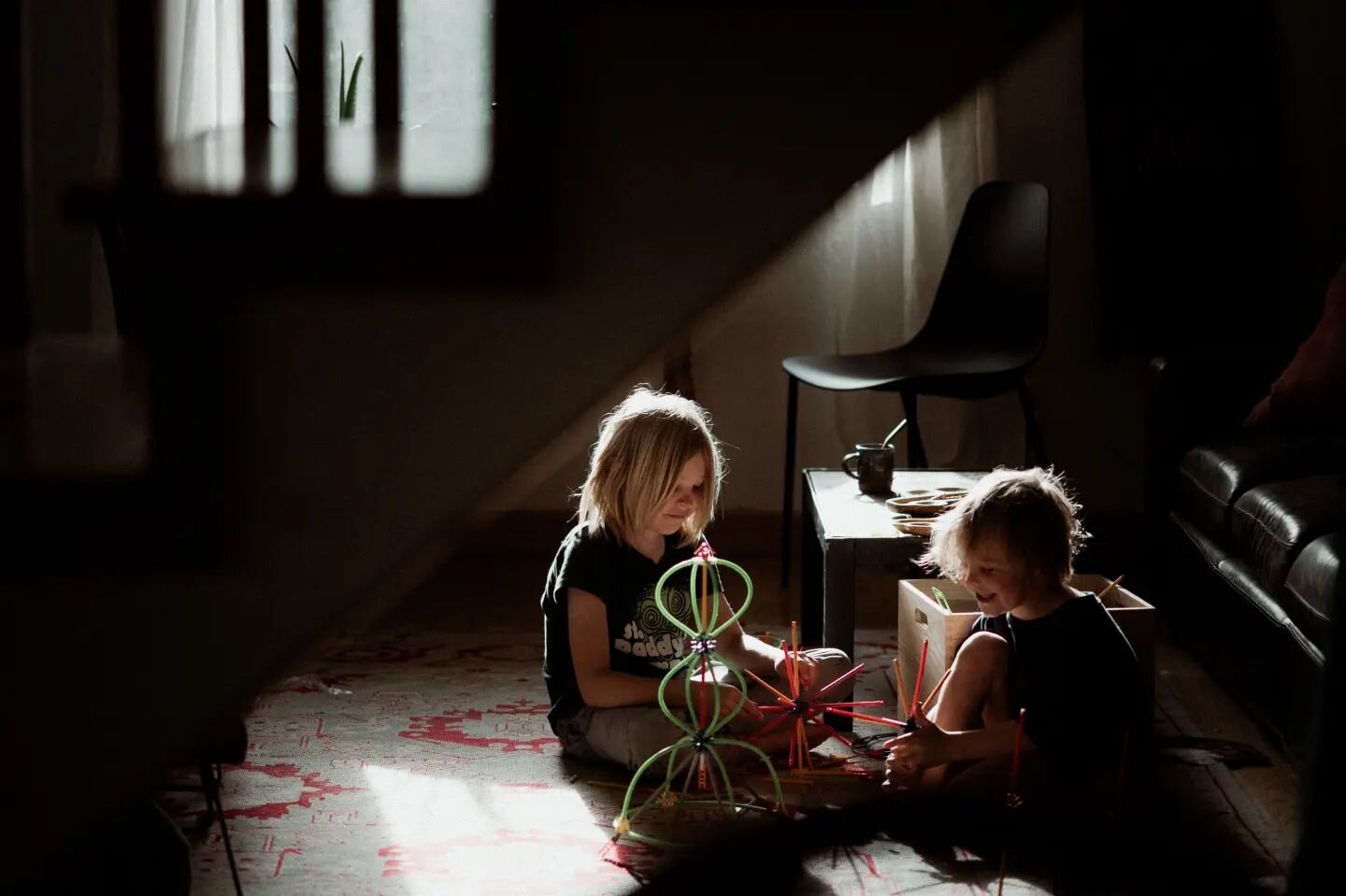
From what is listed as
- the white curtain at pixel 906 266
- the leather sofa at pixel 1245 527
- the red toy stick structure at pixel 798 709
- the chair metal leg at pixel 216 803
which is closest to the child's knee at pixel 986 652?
the red toy stick structure at pixel 798 709

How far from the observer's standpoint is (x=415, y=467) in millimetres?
190

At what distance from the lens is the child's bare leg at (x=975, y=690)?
1697 mm

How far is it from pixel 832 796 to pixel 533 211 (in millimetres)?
1686

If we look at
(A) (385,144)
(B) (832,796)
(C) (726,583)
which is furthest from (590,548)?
(A) (385,144)

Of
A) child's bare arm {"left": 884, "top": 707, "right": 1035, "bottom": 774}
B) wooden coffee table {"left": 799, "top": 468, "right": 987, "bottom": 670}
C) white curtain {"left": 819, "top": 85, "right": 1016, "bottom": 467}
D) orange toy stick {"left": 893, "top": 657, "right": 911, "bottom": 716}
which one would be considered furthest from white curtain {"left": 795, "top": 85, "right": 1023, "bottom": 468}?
child's bare arm {"left": 884, "top": 707, "right": 1035, "bottom": 774}

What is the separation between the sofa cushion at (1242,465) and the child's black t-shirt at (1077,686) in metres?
0.66

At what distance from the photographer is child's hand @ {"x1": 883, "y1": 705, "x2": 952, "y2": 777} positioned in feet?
5.44

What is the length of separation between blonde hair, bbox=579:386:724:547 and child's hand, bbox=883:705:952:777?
1.33 feet

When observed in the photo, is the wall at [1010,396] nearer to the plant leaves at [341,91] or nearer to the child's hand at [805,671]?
the child's hand at [805,671]

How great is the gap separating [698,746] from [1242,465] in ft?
3.67

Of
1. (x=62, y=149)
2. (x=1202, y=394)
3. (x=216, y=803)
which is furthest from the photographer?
(x=1202, y=394)

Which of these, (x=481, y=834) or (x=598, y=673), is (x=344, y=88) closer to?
(x=481, y=834)

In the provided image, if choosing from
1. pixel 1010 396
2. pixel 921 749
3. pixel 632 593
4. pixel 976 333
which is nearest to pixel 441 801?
pixel 632 593

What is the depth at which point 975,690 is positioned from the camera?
1.72 metres
